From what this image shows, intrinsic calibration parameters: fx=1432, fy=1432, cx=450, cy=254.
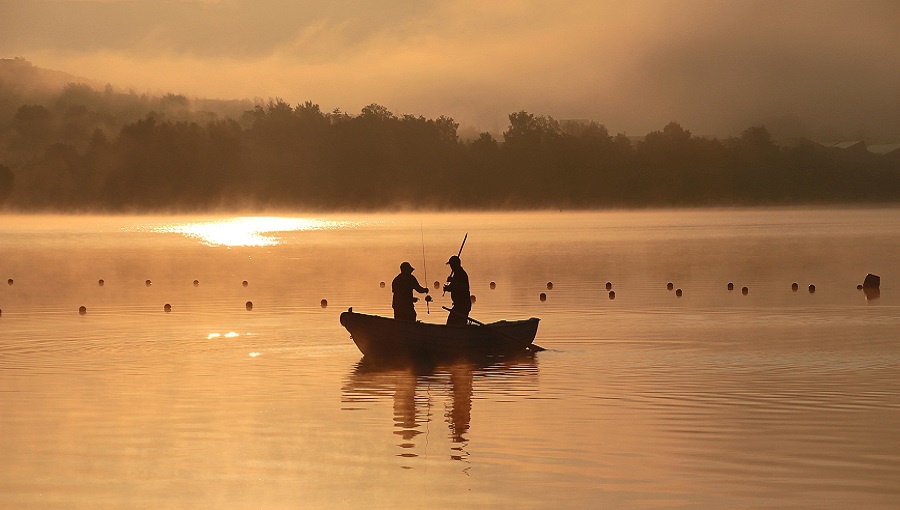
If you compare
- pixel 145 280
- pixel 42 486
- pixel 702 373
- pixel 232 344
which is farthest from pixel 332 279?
pixel 42 486

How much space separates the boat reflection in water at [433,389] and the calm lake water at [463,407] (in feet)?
0.32

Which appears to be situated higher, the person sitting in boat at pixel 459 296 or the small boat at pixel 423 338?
the person sitting in boat at pixel 459 296

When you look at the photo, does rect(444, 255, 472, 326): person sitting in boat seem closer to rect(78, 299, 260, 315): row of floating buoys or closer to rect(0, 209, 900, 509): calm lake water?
rect(0, 209, 900, 509): calm lake water

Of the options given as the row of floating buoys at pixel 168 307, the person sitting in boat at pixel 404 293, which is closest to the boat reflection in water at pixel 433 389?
the person sitting in boat at pixel 404 293

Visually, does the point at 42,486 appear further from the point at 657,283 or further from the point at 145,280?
the point at 145,280

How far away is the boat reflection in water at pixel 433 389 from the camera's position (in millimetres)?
22094

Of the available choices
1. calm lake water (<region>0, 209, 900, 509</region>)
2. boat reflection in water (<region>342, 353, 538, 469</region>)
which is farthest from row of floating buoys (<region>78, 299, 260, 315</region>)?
boat reflection in water (<region>342, 353, 538, 469</region>)

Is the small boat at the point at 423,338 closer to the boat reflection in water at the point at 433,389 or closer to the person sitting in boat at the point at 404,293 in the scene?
the boat reflection in water at the point at 433,389

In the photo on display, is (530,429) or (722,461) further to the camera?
(530,429)

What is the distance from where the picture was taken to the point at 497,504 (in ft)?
55.1

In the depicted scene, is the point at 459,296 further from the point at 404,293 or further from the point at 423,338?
the point at 423,338

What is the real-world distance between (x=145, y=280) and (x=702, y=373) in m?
46.6

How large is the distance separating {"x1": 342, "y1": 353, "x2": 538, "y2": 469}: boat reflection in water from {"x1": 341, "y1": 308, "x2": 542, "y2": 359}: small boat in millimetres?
261

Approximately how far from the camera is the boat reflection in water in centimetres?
2209
